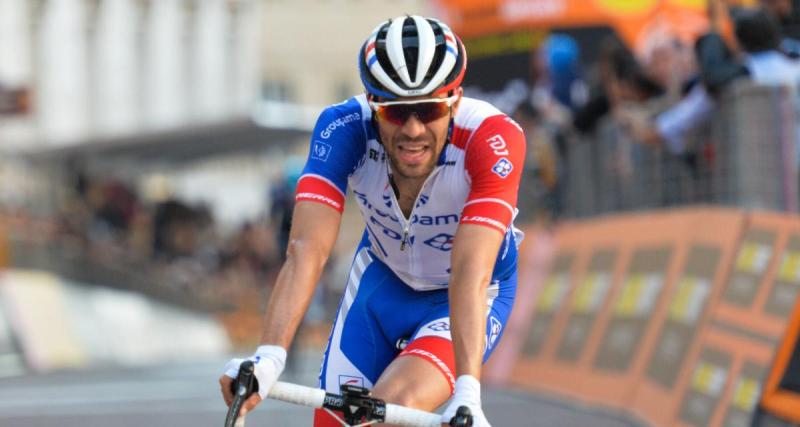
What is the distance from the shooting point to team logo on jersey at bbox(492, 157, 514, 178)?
5.42 meters

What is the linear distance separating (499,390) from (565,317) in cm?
131

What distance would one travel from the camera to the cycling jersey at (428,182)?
5.43 metres

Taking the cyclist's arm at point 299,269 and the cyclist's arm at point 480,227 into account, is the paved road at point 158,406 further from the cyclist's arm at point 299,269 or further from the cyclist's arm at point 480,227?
the cyclist's arm at point 299,269

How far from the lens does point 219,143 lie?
25.2 meters

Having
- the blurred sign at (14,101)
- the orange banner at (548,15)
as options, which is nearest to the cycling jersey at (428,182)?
the orange banner at (548,15)

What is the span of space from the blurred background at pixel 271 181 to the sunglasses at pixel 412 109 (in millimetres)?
3112

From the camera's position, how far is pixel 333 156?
5.64 meters

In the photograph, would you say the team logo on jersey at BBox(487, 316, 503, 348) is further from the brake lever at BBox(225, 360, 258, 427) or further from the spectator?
the spectator

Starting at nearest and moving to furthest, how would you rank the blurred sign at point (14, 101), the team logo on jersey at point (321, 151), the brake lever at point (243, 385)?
the brake lever at point (243, 385) → the team logo on jersey at point (321, 151) → the blurred sign at point (14, 101)

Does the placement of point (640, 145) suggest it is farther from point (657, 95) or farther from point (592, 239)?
point (592, 239)

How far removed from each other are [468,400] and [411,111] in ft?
3.39

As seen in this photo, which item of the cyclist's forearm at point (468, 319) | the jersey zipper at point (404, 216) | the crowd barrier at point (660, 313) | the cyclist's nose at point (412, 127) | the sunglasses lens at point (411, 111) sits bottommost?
the crowd barrier at point (660, 313)

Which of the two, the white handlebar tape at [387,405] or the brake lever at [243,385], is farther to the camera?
the brake lever at [243,385]

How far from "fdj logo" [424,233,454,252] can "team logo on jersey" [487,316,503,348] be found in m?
0.30
